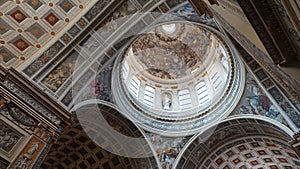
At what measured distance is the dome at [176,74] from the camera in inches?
617

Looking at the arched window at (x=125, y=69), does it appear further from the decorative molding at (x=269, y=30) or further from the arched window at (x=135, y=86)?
the decorative molding at (x=269, y=30)

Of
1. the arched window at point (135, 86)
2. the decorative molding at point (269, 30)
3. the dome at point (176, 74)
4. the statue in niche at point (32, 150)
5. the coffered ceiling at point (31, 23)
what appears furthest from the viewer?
the arched window at point (135, 86)

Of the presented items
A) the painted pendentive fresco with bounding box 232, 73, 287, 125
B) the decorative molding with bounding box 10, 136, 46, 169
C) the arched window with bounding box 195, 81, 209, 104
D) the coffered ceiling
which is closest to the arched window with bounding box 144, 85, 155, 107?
the arched window with bounding box 195, 81, 209, 104

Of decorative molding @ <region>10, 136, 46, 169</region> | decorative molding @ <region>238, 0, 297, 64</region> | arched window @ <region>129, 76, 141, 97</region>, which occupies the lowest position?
decorative molding @ <region>10, 136, 46, 169</region>

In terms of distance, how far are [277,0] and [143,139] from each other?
38.7 feet

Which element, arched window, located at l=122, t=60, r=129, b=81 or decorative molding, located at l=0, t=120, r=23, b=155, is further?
arched window, located at l=122, t=60, r=129, b=81

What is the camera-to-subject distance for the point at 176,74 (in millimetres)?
18984

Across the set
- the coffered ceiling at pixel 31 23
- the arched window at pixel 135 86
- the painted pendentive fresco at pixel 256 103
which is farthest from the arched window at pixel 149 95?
the coffered ceiling at pixel 31 23

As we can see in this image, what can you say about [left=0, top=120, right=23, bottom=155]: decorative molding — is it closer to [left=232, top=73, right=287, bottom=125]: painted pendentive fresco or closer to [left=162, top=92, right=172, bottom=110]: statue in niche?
[left=232, top=73, right=287, bottom=125]: painted pendentive fresco

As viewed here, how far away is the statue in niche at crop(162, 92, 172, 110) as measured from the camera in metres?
17.1

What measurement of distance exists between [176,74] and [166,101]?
2245mm

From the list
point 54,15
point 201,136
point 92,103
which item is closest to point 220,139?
point 201,136

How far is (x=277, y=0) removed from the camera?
4012mm

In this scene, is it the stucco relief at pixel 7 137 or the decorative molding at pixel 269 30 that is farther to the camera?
the stucco relief at pixel 7 137
